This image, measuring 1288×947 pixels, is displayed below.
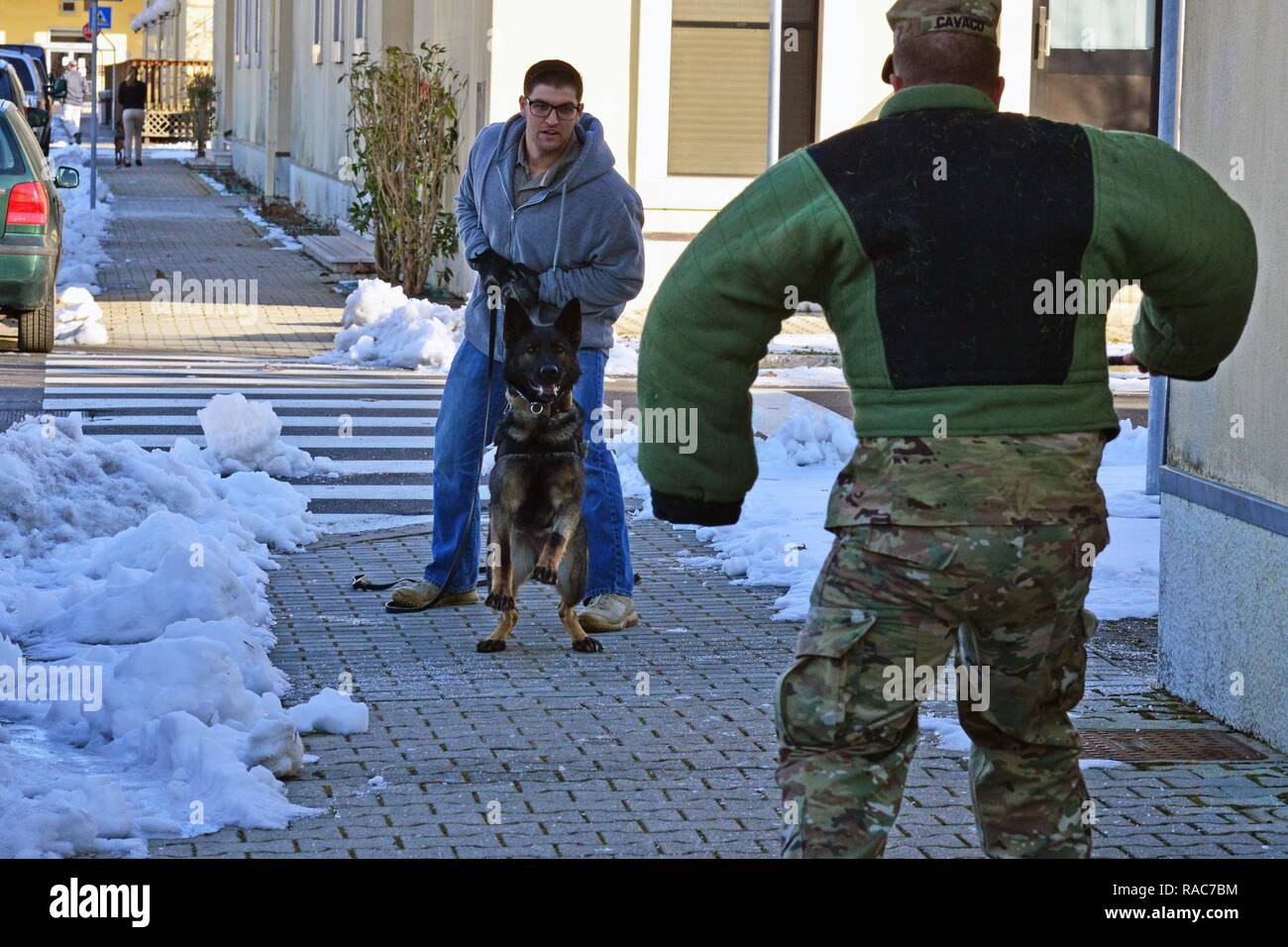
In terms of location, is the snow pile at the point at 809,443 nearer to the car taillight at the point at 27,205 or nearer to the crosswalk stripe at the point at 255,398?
the crosswalk stripe at the point at 255,398

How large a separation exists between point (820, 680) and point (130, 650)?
3.43 meters

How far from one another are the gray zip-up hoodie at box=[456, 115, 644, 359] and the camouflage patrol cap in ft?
11.3

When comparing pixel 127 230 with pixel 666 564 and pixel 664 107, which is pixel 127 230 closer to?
pixel 664 107

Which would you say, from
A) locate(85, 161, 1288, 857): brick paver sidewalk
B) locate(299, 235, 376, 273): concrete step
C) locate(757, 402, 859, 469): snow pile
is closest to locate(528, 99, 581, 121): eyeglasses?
locate(85, 161, 1288, 857): brick paver sidewalk

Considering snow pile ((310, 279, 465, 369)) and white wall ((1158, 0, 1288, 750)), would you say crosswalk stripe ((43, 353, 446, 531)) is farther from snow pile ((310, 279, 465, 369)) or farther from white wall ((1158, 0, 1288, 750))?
white wall ((1158, 0, 1288, 750))

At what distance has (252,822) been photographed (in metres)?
5.06

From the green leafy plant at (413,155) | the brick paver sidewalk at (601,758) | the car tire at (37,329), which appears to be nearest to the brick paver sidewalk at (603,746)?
the brick paver sidewalk at (601,758)

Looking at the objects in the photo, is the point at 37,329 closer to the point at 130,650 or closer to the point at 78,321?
the point at 78,321

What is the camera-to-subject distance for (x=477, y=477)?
24.8 feet

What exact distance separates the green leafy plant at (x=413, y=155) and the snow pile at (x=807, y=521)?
25.4 feet

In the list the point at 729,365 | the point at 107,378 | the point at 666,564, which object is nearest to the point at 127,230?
the point at 107,378
